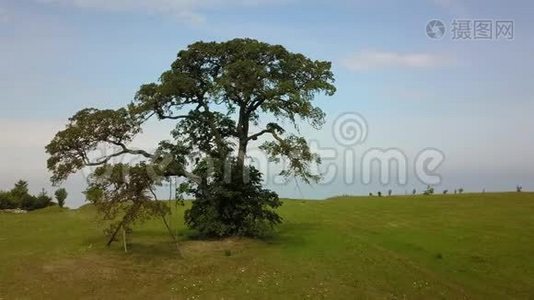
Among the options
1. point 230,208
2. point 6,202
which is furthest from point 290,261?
point 6,202

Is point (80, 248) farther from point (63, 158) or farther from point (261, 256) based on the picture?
point (261, 256)

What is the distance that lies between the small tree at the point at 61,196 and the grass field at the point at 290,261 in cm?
1859

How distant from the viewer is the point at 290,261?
31.0 meters

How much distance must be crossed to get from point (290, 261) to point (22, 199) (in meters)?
44.0

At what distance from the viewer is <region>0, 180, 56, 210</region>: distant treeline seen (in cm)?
6141

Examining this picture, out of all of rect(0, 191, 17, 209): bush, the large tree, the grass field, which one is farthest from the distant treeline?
the large tree

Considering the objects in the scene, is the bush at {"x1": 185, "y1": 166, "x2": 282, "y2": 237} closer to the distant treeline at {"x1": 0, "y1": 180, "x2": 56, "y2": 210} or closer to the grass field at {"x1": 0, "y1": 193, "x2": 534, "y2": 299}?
the grass field at {"x1": 0, "y1": 193, "x2": 534, "y2": 299}

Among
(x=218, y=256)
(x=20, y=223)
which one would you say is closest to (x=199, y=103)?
(x=218, y=256)

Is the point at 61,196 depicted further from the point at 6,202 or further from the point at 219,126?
the point at 219,126

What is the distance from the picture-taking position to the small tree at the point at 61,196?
65875mm

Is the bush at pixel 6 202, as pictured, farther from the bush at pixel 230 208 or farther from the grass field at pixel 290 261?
the bush at pixel 230 208

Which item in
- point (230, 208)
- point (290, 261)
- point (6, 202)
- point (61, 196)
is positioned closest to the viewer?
point (290, 261)

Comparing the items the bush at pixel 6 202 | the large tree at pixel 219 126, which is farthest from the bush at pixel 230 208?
the bush at pixel 6 202

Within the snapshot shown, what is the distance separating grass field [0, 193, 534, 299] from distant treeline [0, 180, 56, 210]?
624 inches
